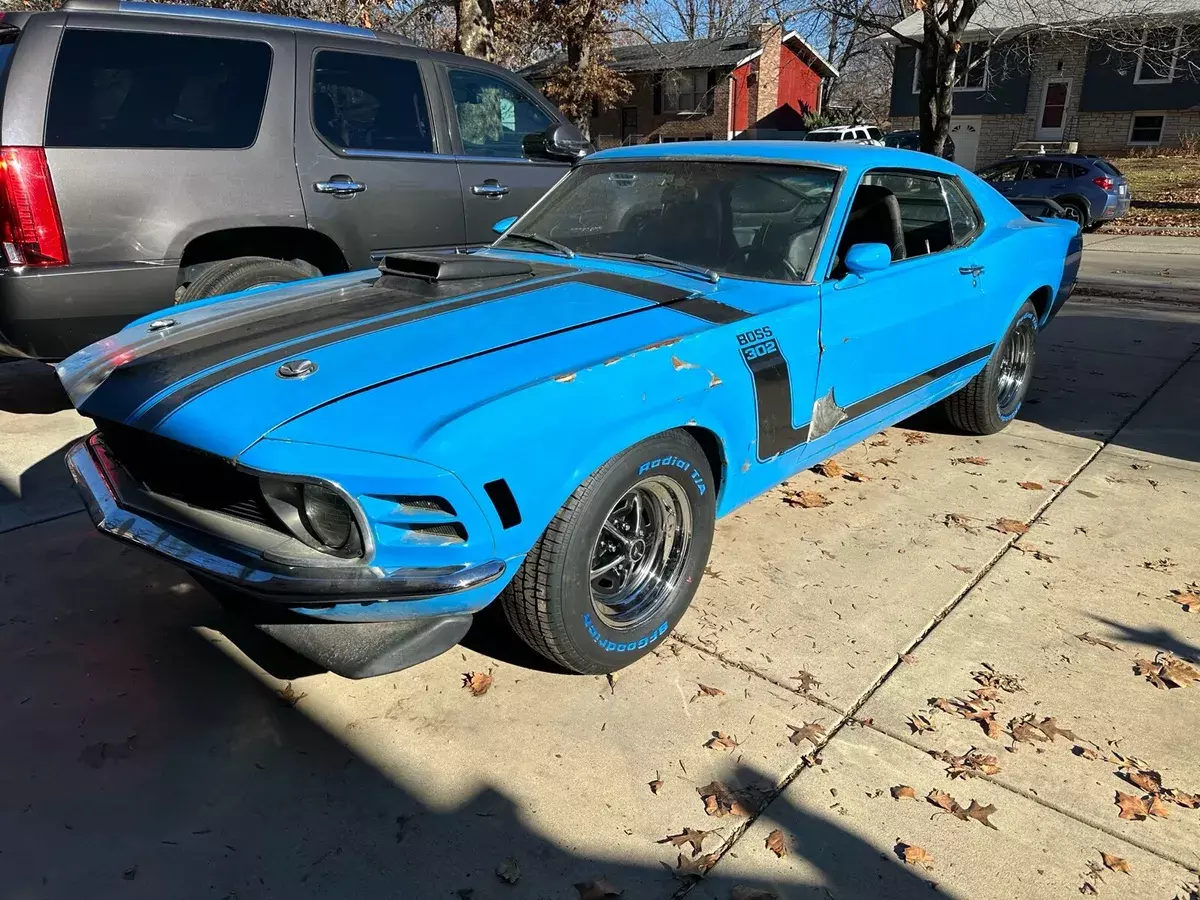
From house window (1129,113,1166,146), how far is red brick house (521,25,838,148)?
1255 cm

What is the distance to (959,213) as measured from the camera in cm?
450

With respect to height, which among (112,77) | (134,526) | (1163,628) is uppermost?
(112,77)

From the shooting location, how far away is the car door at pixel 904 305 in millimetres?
3424

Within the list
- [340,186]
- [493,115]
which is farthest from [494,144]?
[340,186]

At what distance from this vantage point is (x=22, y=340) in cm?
414

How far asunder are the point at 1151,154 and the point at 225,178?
104 feet

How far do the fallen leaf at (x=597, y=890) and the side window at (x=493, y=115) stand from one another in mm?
4579

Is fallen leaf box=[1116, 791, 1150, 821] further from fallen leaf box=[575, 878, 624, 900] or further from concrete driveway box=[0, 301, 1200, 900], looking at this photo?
fallen leaf box=[575, 878, 624, 900]

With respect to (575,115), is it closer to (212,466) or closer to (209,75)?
(209,75)

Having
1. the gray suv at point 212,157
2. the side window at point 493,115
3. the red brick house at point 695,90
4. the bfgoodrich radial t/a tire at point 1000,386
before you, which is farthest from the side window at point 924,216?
the red brick house at point 695,90

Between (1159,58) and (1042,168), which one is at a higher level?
(1159,58)

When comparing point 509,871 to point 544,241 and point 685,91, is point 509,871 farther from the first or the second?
point 685,91

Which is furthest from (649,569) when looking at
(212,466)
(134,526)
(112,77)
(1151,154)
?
(1151,154)

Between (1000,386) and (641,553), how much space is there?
124 inches
